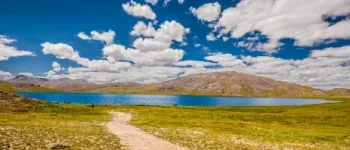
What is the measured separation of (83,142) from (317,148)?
26592mm

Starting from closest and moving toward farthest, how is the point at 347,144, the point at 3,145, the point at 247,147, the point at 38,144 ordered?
the point at 3,145
the point at 38,144
the point at 247,147
the point at 347,144

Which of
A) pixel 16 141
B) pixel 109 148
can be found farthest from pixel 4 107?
pixel 109 148

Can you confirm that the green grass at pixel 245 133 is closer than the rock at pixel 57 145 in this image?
No

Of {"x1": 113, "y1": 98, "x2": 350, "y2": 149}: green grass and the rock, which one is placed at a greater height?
the rock

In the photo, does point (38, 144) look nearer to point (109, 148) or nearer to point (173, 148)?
point (109, 148)

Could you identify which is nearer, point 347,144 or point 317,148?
point 317,148

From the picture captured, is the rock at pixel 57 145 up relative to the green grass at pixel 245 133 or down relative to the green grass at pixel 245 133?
up

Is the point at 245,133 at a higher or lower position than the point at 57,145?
lower

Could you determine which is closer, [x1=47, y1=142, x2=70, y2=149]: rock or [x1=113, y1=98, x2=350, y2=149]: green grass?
[x1=47, y1=142, x2=70, y2=149]: rock

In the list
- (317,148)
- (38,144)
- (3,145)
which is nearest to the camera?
(3,145)

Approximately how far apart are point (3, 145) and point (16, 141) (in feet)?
7.65

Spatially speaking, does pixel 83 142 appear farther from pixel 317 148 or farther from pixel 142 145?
pixel 317 148

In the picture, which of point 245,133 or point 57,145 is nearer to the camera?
point 57,145

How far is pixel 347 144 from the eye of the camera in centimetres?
3909
